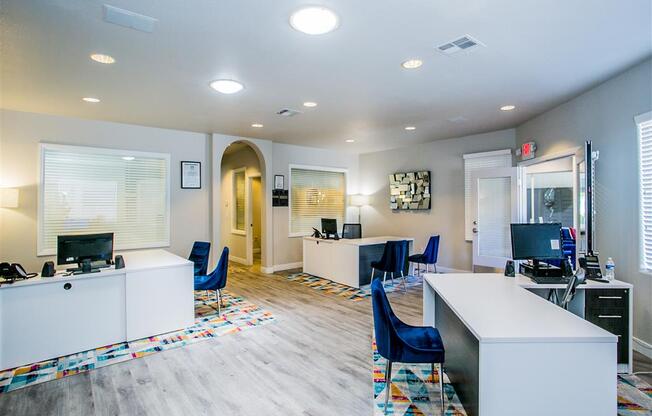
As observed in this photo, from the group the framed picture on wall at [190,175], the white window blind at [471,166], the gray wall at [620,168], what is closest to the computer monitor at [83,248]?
the framed picture on wall at [190,175]

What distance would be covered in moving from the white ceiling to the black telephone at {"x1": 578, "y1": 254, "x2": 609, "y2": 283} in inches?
70.9

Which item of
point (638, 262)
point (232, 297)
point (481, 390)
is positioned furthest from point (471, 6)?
point (232, 297)

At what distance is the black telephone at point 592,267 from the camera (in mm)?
2932

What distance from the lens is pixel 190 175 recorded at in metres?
5.95

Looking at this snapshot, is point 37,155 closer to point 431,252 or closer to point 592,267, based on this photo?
point 431,252

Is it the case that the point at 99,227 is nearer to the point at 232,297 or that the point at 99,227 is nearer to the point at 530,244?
the point at 232,297

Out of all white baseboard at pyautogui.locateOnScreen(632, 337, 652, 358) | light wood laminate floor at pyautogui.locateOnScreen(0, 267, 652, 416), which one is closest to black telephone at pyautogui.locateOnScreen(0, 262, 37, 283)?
light wood laminate floor at pyautogui.locateOnScreen(0, 267, 652, 416)

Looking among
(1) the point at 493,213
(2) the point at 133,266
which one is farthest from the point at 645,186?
(2) the point at 133,266

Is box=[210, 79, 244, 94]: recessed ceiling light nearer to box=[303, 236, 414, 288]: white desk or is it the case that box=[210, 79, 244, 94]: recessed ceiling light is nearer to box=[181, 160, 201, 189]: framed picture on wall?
box=[181, 160, 201, 189]: framed picture on wall

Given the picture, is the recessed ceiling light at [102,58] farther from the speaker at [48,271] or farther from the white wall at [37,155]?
the white wall at [37,155]

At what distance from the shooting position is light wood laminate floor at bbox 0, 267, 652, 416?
2.38 meters

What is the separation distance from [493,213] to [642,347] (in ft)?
9.84

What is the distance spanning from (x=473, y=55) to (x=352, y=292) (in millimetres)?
3711

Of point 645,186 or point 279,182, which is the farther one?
point 279,182
